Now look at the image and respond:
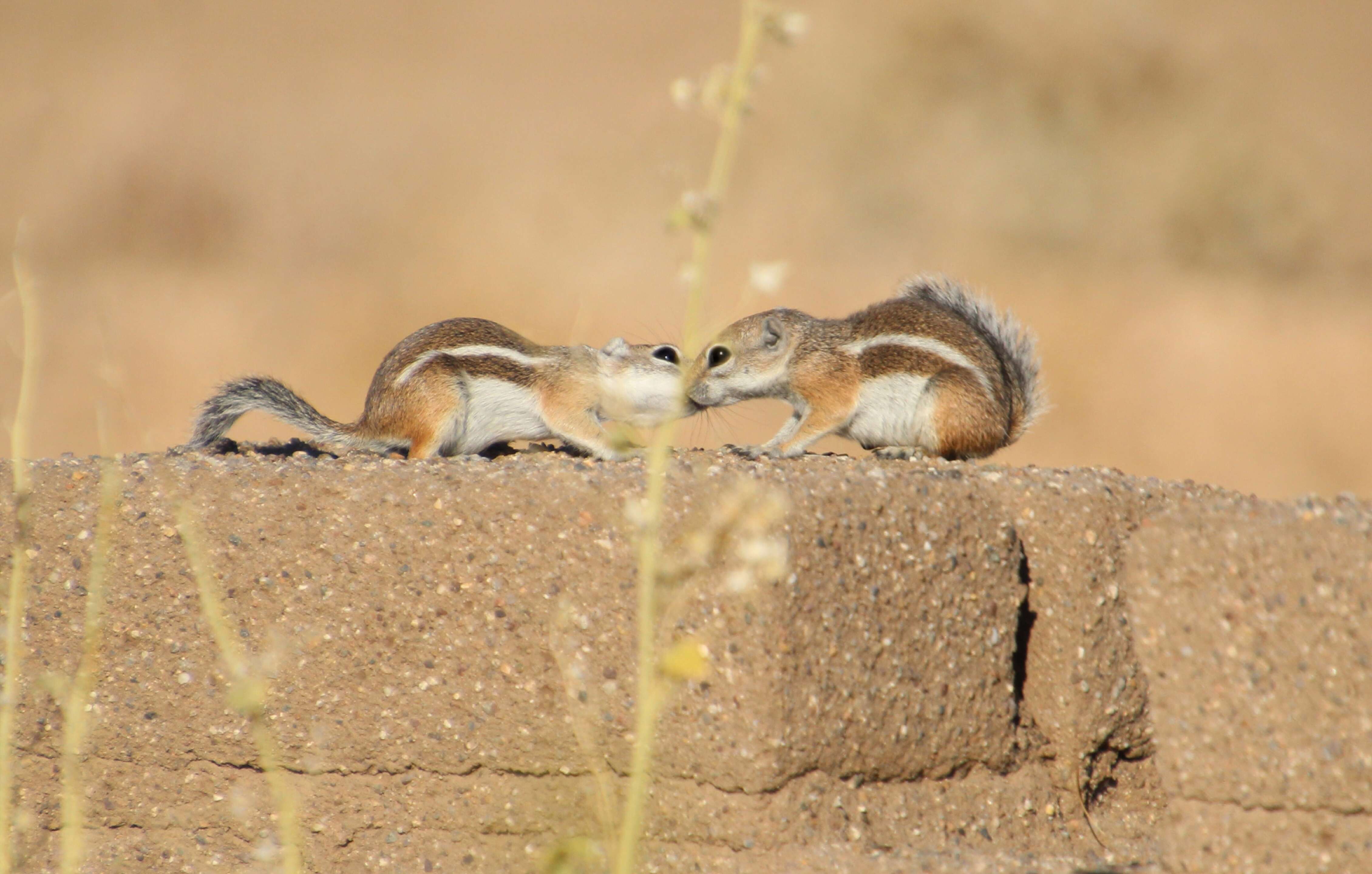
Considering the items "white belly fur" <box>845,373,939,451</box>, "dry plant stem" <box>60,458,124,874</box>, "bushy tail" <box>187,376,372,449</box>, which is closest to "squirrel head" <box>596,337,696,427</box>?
"white belly fur" <box>845,373,939,451</box>

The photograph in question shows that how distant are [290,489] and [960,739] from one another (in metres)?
1.46

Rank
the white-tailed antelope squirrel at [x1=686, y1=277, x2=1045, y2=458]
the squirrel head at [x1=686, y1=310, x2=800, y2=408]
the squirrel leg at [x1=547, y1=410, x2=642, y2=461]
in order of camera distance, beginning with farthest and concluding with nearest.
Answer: the squirrel head at [x1=686, y1=310, x2=800, y2=408]
the squirrel leg at [x1=547, y1=410, x2=642, y2=461]
the white-tailed antelope squirrel at [x1=686, y1=277, x2=1045, y2=458]

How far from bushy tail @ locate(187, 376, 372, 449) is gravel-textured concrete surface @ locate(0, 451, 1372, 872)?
1.29 metres

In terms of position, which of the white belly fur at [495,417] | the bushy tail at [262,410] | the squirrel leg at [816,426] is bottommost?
the bushy tail at [262,410]

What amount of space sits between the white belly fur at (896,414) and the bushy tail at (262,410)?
72.3 inches

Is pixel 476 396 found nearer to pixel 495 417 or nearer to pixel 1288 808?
pixel 495 417

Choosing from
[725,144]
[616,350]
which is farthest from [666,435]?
[616,350]

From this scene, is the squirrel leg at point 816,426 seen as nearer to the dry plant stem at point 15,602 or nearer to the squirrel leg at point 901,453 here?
the squirrel leg at point 901,453

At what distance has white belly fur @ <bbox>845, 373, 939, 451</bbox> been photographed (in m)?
4.57

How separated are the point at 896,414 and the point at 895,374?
0.48ft

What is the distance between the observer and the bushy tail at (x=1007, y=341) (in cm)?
480

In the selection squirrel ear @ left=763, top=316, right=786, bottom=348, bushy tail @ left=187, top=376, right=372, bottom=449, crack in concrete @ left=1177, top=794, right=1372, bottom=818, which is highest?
squirrel ear @ left=763, top=316, right=786, bottom=348

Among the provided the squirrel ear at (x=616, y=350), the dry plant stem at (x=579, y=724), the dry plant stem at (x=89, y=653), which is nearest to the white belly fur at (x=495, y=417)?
the squirrel ear at (x=616, y=350)

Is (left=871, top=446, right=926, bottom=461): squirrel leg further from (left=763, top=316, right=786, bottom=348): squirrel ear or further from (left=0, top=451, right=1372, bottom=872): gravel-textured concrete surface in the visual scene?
(left=0, top=451, right=1372, bottom=872): gravel-textured concrete surface
